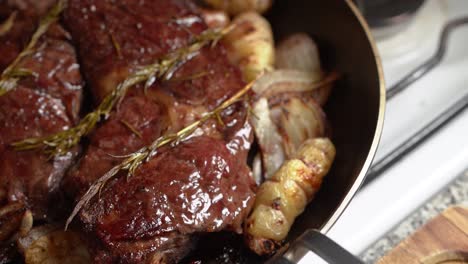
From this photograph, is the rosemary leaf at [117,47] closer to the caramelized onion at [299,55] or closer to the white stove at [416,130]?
the caramelized onion at [299,55]

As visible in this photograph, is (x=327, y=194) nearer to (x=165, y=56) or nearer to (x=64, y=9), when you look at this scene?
(x=165, y=56)

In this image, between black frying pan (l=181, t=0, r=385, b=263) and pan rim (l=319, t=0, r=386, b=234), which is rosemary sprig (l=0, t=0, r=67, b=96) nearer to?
black frying pan (l=181, t=0, r=385, b=263)

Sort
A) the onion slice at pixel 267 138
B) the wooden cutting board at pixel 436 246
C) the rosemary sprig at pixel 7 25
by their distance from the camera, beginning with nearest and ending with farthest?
1. the wooden cutting board at pixel 436 246
2. the onion slice at pixel 267 138
3. the rosemary sprig at pixel 7 25

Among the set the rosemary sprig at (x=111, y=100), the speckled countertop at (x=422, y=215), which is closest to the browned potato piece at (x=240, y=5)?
the rosemary sprig at (x=111, y=100)

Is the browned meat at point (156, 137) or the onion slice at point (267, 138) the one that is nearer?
the browned meat at point (156, 137)

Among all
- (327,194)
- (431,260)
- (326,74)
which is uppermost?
(326,74)

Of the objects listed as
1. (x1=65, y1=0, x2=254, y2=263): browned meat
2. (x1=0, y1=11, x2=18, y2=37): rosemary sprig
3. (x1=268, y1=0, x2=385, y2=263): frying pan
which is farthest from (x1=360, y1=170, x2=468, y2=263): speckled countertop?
(x1=0, y1=11, x2=18, y2=37): rosemary sprig

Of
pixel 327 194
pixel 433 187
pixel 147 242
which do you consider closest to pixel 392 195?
pixel 433 187
